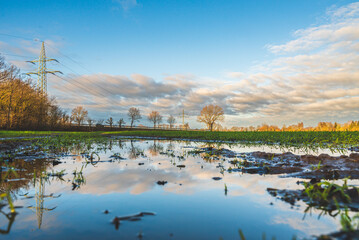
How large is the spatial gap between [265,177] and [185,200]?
2978 millimetres

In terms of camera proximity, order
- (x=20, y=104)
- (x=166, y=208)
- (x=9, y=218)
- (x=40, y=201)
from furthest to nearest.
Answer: (x=20, y=104), (x=40, y=201), (x=166, y=208), (x=9, y=218)

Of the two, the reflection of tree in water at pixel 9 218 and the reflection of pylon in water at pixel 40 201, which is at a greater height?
the reflection of tree in water at pixel 9 218

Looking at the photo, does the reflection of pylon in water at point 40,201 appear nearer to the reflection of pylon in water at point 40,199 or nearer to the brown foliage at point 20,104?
the reflection of pylon in water at point 40,199

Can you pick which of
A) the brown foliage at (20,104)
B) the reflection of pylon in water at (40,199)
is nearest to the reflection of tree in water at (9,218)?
the reflection of pylon in water at (40,199)

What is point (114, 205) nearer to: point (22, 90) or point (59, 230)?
point (59, 230)

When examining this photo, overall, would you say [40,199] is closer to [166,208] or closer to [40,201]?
[40,201]

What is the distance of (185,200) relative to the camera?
11.9 ft

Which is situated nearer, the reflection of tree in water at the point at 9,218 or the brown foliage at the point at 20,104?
the reflection of tree in water at the point at 9,218

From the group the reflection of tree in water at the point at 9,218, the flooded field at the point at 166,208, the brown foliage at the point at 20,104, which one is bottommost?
the flooded field at the point at 166,208

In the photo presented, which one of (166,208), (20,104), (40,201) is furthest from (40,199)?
(20,104)

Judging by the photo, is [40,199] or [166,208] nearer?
[166,208]

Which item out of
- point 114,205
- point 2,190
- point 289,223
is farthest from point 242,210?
point 2,190

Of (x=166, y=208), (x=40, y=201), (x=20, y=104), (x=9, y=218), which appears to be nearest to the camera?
(x=9, y=218)

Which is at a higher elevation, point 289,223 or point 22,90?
point 22,90
